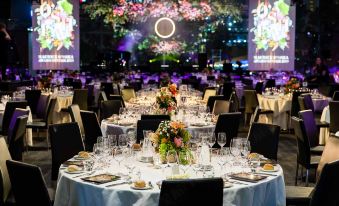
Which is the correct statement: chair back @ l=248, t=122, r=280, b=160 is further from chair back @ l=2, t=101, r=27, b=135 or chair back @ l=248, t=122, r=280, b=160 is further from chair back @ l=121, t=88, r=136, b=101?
chair back @ l=121, t=88, r=136, b=101

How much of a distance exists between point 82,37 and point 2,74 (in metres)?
3.69

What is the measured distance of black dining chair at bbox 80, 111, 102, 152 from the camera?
21.7 feet

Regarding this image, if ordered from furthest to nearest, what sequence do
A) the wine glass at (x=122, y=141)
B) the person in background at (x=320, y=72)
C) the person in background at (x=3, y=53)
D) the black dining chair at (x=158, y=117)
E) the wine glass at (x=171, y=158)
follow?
the person in background at (x=320, y=72) → the person in background at (x=3, y=53) → the black dining chair at (x=158, y=117) → the wine glass at (x=122, y=141) → the wine glass at (x=171, y=158)

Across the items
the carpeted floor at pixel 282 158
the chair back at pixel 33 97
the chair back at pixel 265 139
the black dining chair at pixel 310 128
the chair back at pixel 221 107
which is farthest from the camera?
the chair back at pixel 33 97

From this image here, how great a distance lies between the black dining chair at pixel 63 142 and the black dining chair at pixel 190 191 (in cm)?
225

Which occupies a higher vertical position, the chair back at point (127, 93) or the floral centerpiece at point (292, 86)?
the floral centerpiece at point (292, 86)

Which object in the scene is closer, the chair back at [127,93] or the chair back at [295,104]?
the chair back at [295,104]

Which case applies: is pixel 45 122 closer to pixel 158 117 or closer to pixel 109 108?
pixel 109 108

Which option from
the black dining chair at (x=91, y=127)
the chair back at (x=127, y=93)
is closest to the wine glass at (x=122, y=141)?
the black dining chair at (x=91, y=127)

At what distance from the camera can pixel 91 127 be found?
666 cm

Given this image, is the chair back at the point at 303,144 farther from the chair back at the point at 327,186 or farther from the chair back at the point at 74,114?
the chair back at the point at 74,114

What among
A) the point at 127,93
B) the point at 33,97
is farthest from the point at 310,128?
the point at 127,93

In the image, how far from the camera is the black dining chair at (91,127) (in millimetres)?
6617

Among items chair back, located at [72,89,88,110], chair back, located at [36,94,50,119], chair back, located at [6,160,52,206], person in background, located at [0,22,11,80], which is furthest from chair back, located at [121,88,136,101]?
chair back, located at [6,160,52,206]
